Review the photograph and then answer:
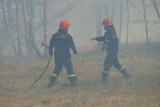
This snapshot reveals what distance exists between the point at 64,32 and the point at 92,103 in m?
3.16

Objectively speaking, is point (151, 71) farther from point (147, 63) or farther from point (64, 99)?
point (64, 99)

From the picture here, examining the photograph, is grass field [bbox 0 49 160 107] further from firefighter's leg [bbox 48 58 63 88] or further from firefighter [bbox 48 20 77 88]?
firefighter [bbox 48 20 77 88]

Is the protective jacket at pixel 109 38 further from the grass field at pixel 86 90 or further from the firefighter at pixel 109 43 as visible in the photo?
the grass field at pixel 86 90

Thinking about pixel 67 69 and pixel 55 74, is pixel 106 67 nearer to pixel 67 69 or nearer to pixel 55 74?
pixel 67 69

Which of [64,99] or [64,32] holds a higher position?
[64,32]

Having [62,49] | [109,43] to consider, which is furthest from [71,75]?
[109,43]

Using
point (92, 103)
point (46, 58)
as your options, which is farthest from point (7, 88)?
point (46, 58)

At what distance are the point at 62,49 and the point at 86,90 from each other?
66.0 inches

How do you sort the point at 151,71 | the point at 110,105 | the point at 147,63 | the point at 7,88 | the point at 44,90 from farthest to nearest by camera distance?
the point at 147,63, the point at 151,71, the point at 7,88, the point at 44,90, the point at 110,105

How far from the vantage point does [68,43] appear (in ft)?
33.6

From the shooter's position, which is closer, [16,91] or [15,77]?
[16,91]

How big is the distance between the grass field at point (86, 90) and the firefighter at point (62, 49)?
36 cm

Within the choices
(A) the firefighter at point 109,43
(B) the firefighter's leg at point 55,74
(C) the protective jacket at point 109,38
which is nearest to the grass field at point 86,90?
(B) the firefighter's leg at point 55,74

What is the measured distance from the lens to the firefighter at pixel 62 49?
33.4ft
